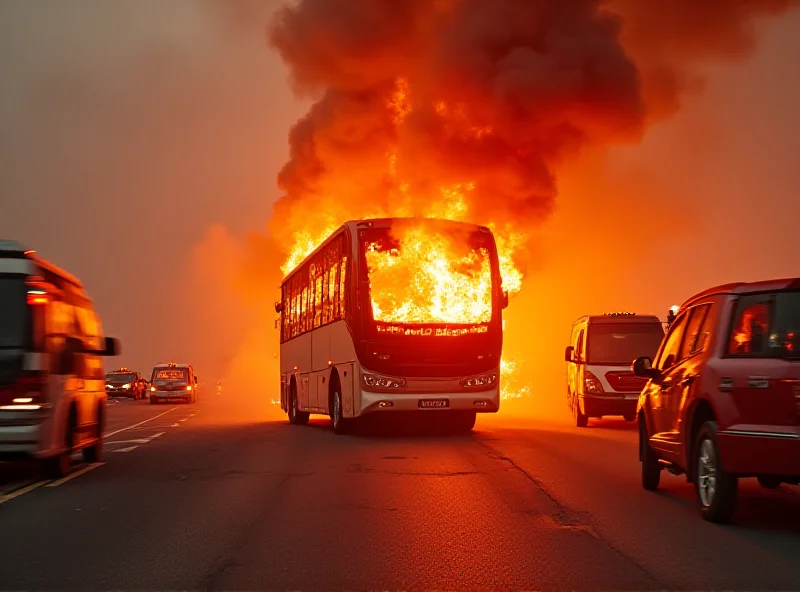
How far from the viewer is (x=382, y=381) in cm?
1917

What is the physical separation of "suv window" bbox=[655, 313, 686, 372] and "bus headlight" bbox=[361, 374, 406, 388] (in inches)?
334

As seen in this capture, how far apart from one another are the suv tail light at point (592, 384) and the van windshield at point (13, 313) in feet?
44.6

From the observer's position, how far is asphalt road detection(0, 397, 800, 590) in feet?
22.3

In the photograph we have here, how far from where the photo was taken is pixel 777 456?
8.23m

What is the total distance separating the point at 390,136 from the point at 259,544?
26630 mm

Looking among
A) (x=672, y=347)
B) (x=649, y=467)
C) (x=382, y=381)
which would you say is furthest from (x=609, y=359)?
(x=672, y=347)

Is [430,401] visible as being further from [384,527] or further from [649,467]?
[384,527]

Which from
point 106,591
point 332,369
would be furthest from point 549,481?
point 332,369

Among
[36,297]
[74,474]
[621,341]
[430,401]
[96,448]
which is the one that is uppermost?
[621,341]

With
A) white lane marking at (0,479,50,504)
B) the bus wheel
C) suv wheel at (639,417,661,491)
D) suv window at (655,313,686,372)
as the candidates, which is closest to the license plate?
the bus wheel


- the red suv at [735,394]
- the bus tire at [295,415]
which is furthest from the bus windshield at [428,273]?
the red suv at [735,394]

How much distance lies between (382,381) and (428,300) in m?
1.82

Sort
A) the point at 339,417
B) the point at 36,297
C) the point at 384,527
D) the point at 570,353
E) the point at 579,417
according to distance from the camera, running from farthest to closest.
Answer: the point at 570,353 < the point at 579,417 < the point at 339,417 < the point at 36,297 < the point at 384,527

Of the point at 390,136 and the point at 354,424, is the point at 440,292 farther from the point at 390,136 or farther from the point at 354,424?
the point at 390,136
